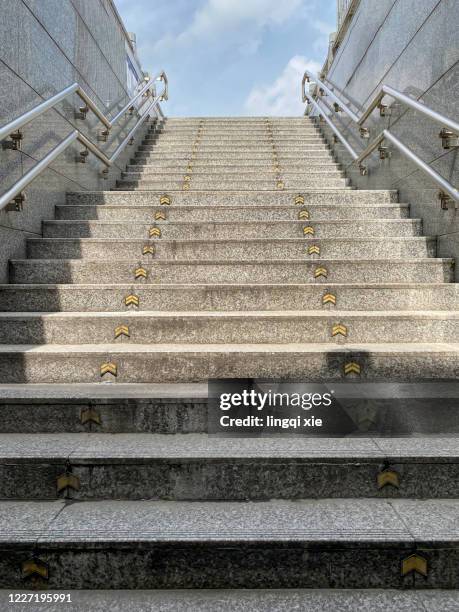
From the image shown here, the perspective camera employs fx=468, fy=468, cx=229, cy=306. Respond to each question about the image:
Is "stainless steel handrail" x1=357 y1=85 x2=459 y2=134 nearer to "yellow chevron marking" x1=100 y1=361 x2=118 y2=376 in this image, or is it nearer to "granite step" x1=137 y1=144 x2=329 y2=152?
"granite step" x1=137 y1=144 x2=329 y2=152

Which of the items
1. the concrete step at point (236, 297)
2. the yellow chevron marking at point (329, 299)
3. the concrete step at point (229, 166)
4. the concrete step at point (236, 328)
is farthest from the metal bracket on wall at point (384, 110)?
the concrete step at point (236, 328)

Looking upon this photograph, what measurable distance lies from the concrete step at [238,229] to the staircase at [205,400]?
2cm

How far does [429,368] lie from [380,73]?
3758mm

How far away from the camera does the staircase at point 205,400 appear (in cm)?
150

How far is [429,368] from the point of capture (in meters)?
2.32

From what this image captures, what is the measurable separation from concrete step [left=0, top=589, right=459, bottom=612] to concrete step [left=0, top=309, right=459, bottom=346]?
133 cm

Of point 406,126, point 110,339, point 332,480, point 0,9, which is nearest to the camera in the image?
point 332,480

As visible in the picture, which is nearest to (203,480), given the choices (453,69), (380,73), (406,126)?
(453,69)

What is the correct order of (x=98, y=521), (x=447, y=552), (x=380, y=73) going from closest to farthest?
(x=447, y=552), (x=98, y=521), (x=380, y=73)

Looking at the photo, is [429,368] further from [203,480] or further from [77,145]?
[77,145]

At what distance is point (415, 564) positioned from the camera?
4.87 feet

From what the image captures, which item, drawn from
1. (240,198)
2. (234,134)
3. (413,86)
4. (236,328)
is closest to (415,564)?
(236,328)

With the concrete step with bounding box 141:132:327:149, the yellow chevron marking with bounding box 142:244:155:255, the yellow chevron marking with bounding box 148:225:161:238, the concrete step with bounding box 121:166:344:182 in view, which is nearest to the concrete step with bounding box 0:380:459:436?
the yellow chevron marking with bounding box 142:244:155:255

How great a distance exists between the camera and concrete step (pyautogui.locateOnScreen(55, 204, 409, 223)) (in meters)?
3.94
